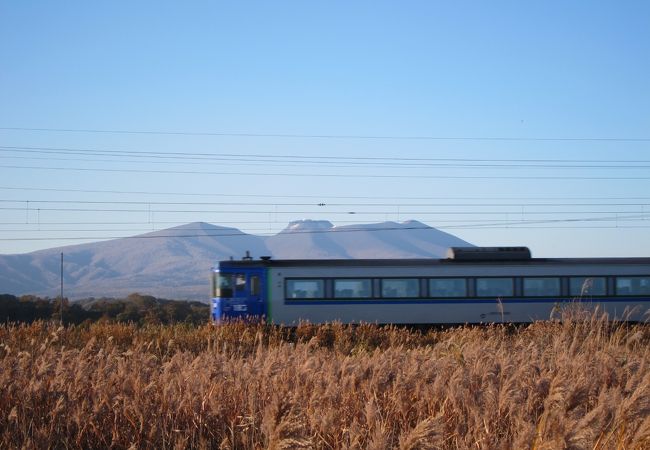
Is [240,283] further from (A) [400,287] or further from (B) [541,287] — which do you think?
(B) [541,287]

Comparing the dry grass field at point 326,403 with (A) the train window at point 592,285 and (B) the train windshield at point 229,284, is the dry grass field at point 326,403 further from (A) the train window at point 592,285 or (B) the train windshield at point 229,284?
(A) the train window at point 592,285

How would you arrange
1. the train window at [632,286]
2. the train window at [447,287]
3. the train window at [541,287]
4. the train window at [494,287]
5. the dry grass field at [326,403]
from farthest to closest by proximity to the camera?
the train window at [632,286] → the train window at [541,287] → the train window at [494,287] → the train window at [447,287] → the dry grass field at [326,403]

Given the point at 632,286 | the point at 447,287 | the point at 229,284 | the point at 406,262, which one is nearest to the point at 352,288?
the point at 406,262

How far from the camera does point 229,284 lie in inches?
1160

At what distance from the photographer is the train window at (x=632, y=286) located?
98.5 feet

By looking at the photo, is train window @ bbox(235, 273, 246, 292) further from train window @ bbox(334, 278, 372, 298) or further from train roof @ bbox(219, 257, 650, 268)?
train window @ bbox(334, 278, 372, 298)

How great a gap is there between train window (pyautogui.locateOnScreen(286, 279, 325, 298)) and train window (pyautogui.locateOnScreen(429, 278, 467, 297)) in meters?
3.86

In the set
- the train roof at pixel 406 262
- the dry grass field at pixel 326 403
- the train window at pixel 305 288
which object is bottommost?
the dry grass field at pixel 326 403

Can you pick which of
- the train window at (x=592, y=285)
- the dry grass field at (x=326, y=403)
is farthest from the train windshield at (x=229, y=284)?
the dry grass field at (x=326, y=403)

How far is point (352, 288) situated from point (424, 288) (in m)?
2.53

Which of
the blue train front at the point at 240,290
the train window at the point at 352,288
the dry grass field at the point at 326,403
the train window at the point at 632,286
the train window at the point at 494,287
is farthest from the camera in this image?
the train window at the point at 632,286

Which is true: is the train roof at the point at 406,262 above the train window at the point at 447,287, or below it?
above

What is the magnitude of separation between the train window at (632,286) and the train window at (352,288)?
354 inches

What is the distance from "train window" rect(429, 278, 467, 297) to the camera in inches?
1158
